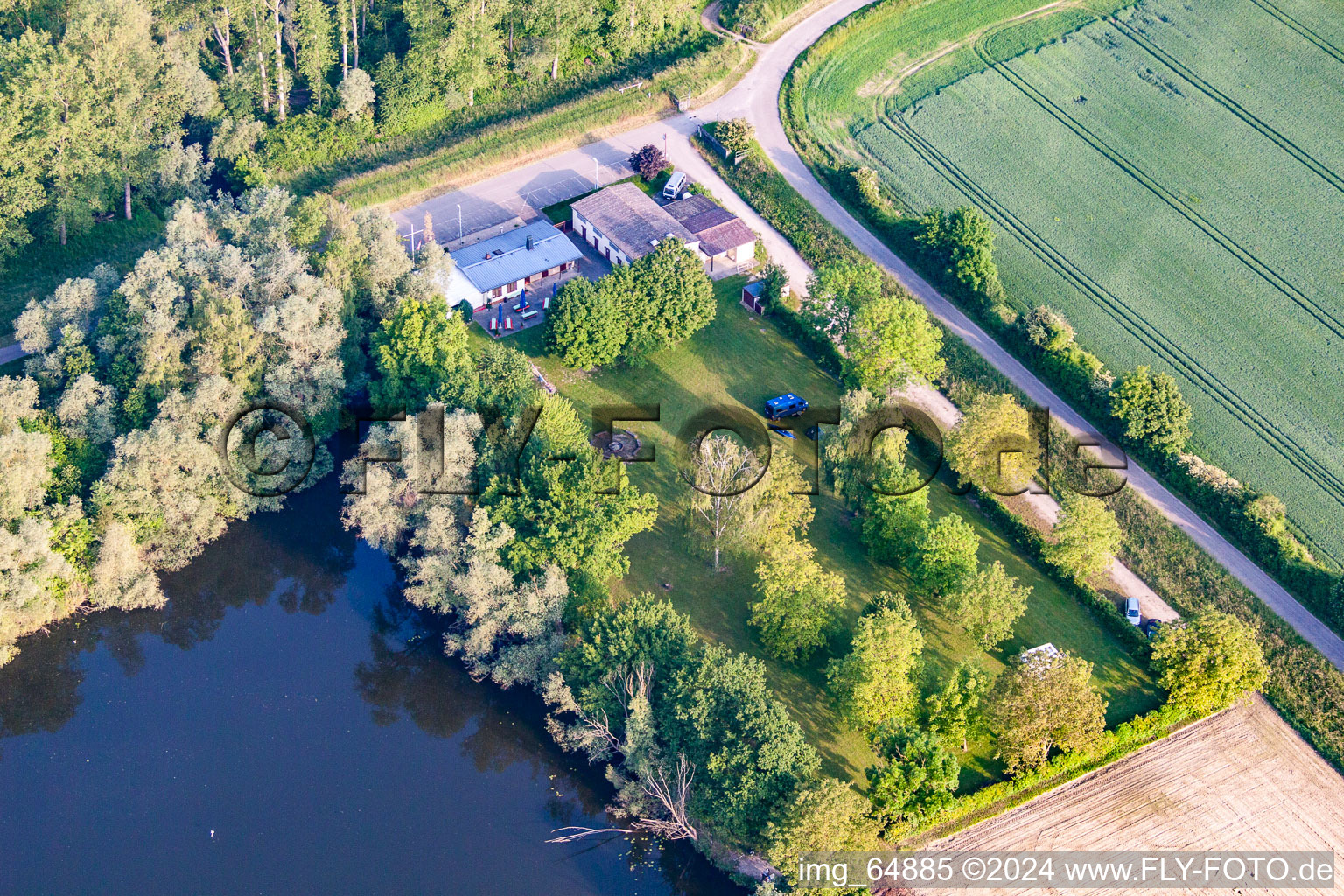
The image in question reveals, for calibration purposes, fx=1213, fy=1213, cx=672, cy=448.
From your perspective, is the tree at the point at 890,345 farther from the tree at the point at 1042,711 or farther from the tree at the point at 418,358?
the tree at the point at 418,358

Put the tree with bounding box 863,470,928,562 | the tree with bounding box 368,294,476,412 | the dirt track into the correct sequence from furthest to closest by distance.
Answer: the tree with bounding box 368,294,476,412 → the tree with bounding box 863,470,928,562 → the dirt track

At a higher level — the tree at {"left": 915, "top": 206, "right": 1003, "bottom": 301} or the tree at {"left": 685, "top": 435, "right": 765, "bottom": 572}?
the tree at {"left": 915, "top": 206, "right": 1003, "bottom": 301}

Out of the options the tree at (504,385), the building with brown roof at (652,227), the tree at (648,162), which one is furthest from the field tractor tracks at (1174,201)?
the tree at (504,385)

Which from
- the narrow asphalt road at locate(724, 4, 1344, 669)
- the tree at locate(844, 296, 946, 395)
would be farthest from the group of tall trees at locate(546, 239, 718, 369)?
the narrow asphalt road at locate(724, 4, 1344, 669)

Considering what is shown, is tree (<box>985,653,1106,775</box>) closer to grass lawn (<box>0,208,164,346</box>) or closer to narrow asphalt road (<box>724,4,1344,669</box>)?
narrow asphalt road (<box>724,4,1344,669</box>)

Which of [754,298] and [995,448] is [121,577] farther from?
[995,448]

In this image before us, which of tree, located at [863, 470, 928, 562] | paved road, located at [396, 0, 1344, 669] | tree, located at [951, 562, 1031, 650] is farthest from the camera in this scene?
paved road, located at [396, 0, 1344, 669]

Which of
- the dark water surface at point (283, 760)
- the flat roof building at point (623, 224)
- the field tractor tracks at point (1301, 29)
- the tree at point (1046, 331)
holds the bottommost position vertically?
the dark water surface at point (283, 760)

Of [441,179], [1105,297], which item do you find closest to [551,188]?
[441,179]
